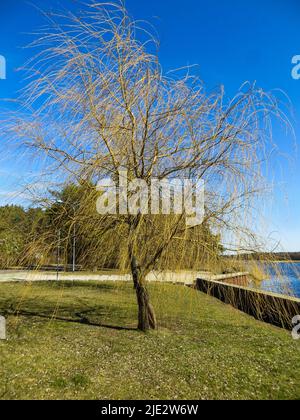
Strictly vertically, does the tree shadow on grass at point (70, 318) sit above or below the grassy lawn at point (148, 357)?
above

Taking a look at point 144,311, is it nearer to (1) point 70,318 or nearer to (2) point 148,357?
(2) point 148,357

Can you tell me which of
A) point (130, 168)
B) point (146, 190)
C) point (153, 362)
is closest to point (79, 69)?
point (130, 168)

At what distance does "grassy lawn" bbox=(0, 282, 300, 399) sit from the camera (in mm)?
3467

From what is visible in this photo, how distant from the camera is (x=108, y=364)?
162 inches

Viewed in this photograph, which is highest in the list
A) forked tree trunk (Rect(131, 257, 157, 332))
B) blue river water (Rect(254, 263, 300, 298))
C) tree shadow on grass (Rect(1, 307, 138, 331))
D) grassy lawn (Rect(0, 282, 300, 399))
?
blue river water (Rect(254, 263, 300, 298))

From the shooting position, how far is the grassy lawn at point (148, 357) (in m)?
3.47

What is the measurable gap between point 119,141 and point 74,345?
2.85 m

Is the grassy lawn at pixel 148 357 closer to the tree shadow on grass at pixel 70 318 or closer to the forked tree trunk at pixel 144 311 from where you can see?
the tree shadow on grass at pixel 70 318

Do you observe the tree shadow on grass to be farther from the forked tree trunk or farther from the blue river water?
the blue river water

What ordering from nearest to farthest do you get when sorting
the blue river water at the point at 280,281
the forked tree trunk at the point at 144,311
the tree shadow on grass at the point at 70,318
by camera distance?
the blue river water at the point at 280,281 → the forked tree trunk at the point at 144,311 → the tree shadow on grass at the point at 70,318

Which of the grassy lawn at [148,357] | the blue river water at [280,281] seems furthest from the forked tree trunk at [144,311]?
the blue river water at [280,281]

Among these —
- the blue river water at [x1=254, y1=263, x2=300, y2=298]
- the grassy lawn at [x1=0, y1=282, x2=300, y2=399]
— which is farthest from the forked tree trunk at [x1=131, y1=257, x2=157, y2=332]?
the blue river water at [x1=254, y1=263, x2=300, y2=298]

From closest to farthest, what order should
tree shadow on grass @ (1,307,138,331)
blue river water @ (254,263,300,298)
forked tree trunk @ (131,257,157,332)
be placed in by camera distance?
1. blue river water @ (254,263,300,298)
2. forked tree trunk @ (131,257,157,332)
3. tree shadow on grass @ (1,307,138,331)

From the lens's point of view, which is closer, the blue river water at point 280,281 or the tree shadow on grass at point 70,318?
the blue river water at point 280,281
